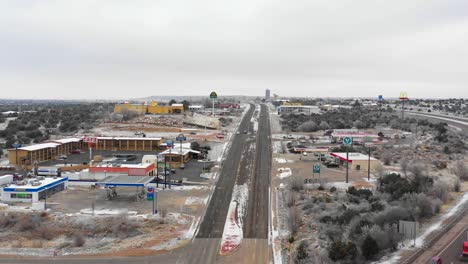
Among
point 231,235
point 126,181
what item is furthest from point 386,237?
point 126,181

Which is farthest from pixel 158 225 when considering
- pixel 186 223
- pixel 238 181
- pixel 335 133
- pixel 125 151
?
pixel 335 133

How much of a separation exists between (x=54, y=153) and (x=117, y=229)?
43936 millimetres

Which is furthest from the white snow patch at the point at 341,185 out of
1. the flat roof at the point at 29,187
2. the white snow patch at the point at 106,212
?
the flat roof at the point at 29,187

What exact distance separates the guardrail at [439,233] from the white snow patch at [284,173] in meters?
24.0

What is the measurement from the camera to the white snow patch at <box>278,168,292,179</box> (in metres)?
59.4

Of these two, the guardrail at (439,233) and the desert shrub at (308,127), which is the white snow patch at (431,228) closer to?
the guardrail at (439,233)

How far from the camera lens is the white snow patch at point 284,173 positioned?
195 ft

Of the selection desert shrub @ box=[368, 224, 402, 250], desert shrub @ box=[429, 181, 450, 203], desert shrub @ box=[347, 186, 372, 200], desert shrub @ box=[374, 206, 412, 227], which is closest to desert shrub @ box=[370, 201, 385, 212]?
desert shrub @ box=[374, 206, 412, 227]

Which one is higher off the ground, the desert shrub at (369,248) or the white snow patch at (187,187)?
the desert shrub at (369,248)

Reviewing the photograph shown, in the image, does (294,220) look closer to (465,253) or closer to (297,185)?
(297,185)

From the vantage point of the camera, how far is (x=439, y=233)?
1249 inches

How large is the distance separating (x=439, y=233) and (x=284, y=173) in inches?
1202

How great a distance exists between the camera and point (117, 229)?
122ft

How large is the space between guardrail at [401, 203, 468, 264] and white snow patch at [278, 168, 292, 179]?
78.7 ft
